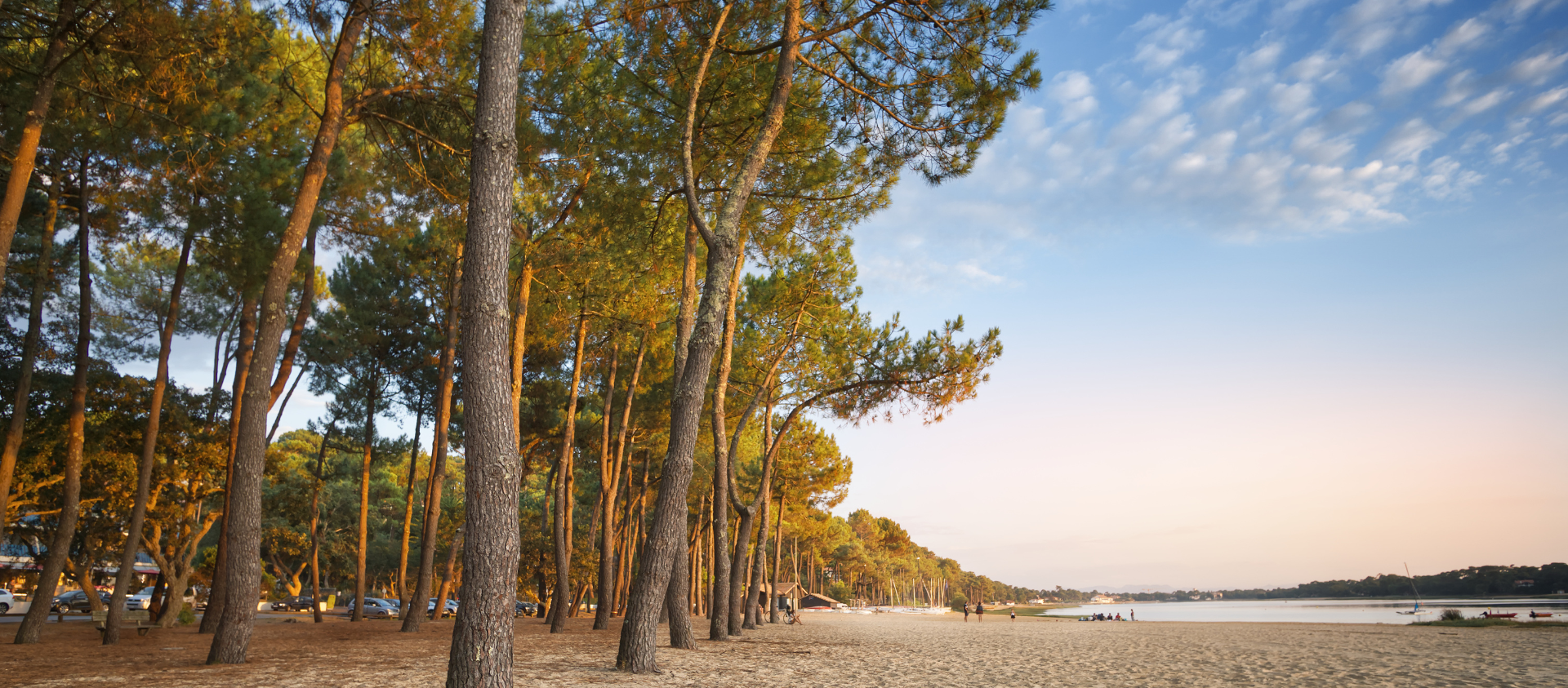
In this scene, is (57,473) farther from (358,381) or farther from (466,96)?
(466,96)

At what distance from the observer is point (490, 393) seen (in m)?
3.86

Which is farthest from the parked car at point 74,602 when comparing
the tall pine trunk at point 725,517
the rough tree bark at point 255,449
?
the rough tree bark at point 255,449

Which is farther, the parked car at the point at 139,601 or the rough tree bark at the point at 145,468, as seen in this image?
the parked car at the point at 139,601

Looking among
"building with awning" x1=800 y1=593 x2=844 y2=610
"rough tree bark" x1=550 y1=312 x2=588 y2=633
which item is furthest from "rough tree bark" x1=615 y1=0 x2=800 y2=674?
"building with awning" x1=800 y1=593 x2=844 y2=610

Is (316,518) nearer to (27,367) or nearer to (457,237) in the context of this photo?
(27,367)

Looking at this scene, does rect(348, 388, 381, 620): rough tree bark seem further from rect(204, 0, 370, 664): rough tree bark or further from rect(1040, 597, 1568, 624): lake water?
rect(1040, 597, 1568, 624): lake water

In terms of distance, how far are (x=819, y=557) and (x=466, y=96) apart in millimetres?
54049

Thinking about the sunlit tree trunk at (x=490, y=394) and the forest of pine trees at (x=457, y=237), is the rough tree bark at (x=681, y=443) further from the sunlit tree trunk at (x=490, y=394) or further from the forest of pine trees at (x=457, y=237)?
the sunlit tree trunk at (x=490, y=394)

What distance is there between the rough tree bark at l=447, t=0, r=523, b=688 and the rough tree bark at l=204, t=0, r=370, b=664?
3959 mm

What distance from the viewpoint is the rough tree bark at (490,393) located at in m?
3.61

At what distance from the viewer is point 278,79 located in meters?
9.34

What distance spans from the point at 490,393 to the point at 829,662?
6268 millimetres

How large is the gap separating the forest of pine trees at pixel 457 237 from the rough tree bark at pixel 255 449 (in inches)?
1.4

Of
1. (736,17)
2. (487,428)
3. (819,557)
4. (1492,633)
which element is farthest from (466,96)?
(819,557)
